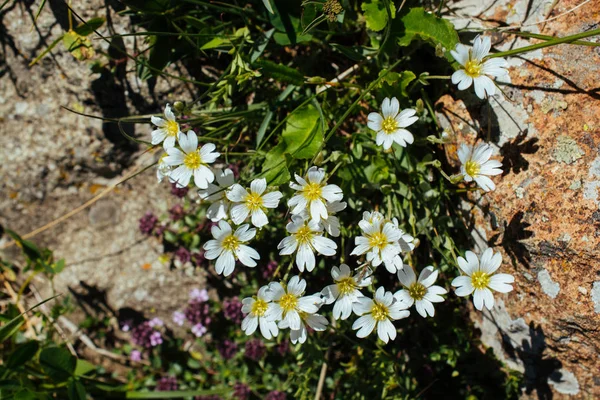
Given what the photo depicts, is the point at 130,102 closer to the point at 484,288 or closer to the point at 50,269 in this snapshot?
the point at 50,269

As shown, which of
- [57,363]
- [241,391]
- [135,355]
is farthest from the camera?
[135,355]

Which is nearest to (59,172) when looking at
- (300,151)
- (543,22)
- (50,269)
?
(50,269)

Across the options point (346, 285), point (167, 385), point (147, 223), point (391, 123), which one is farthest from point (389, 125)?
point (167, 385)

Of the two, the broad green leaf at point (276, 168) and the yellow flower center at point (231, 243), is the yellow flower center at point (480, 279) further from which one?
the yellow flower center at point (231, 243)

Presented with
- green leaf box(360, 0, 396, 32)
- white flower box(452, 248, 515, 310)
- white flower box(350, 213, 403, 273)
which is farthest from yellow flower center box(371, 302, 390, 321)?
green leaf box(360, 0, 396, 32)

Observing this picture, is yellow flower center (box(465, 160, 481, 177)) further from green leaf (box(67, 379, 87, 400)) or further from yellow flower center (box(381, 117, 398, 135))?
green leaf (box(67, 379, 87, 400))

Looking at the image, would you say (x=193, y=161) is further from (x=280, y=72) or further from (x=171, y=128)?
(x=280, y=72)
